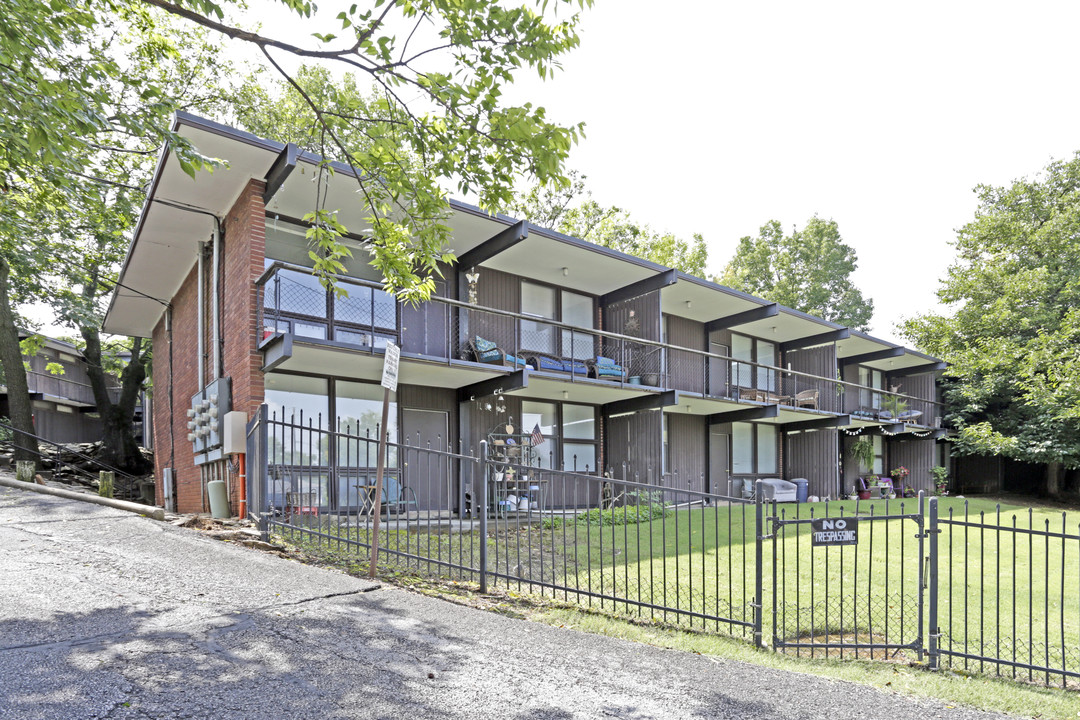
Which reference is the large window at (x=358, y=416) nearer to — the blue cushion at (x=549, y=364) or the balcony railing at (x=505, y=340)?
the balcony railing at (x=505, y=340)

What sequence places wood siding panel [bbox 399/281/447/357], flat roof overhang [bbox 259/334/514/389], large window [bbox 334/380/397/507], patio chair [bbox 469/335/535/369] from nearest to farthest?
flat roof overhang [bbox 259/334/514/389]
wood siding panel [bbox 399/281/447/357]
large window [bbox 334/380/397/507]
patio chair [bbox 469/335/535/369]

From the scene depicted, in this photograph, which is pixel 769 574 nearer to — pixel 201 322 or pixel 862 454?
pixel 201 322

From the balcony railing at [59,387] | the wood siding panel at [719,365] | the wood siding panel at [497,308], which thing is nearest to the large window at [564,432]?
the wood siding panel at [497,308]

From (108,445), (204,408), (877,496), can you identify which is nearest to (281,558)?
(204,408)

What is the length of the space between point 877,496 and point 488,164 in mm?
23523

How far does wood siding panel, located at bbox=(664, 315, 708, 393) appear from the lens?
19.1 metres

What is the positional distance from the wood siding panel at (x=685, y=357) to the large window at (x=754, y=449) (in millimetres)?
2816

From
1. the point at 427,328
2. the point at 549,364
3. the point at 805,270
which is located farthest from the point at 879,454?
the point at 427,328

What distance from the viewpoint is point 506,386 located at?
14008mm

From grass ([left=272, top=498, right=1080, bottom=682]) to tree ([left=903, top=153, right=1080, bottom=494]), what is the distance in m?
16.5

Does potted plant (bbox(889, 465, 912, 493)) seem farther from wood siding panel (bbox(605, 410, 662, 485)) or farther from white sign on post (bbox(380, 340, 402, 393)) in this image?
white sign on post (bbox(380, 340, 402, 393))

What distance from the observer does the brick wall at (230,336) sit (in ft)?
36.8

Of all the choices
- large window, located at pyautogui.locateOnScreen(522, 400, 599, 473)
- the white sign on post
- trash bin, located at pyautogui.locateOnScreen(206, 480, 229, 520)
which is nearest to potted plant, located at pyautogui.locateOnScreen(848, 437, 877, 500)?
large window, located at pyautogui.locateOnScreen(522, 400, 599, 473)

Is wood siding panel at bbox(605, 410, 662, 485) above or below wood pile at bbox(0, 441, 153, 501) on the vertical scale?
above
